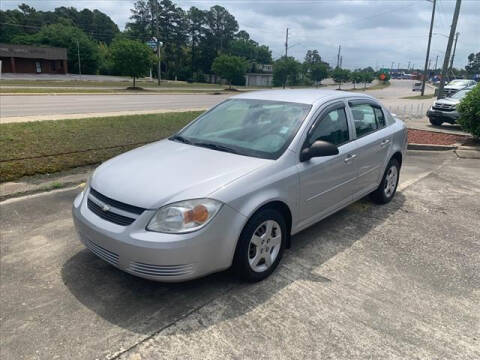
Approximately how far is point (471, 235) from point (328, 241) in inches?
70.0

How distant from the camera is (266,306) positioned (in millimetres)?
3053

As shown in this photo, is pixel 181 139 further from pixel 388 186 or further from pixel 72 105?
pixel 72 105

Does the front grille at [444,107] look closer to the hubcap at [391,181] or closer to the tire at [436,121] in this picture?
the tire at [436,121]

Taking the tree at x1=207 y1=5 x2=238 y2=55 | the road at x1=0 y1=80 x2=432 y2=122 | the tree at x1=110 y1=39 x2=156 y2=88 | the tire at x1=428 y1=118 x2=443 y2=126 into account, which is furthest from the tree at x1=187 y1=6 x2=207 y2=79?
the tire at x1=428 y1=118 x2=443 y2=126

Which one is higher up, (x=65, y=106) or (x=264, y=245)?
(x=264, y=245)

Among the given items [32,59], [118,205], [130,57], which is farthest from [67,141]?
[32,59]

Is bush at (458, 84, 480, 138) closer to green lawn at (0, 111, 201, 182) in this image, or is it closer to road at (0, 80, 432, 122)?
green lawn at (0, 111, 201, 182)

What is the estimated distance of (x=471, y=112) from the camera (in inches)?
402

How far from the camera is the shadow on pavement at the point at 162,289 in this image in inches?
115

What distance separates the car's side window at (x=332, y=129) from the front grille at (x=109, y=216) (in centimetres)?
182

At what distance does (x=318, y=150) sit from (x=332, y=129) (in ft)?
2.30

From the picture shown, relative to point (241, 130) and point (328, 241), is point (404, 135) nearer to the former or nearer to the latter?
point (328, 241)

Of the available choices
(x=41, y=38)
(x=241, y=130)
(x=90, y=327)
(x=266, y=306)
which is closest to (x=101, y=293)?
(x=90, y=327)

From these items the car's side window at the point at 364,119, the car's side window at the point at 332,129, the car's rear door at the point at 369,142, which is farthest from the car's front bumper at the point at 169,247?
the car's side window at the point at 364,119
